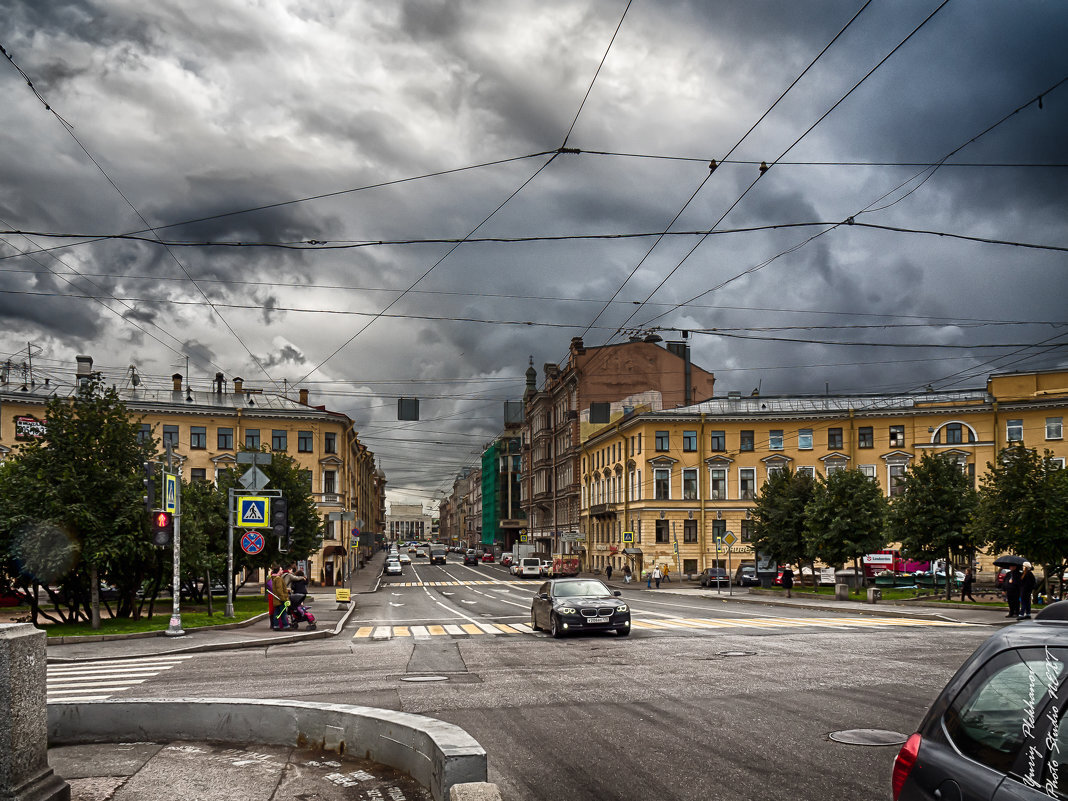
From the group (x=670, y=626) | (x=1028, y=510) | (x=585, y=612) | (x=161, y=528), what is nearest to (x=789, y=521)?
(x=1028, y=510)

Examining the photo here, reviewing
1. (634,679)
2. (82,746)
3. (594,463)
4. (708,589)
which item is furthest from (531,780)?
(594,463)

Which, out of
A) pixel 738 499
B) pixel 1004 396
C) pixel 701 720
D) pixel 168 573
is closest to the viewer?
pixel 701 720

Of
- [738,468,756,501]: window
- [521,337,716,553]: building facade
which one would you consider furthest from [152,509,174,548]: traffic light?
[738,468,756,501]: window

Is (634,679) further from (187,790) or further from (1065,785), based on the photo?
(1065,785)

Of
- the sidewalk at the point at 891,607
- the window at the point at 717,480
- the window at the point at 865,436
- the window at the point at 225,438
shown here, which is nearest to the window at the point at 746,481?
the window at the point at 717,480

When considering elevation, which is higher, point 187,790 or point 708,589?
point 187,790

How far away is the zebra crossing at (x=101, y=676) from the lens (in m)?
13.3

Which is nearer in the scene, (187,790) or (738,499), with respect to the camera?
(187,790)

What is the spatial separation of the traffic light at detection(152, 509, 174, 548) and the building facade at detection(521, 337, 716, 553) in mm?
42987

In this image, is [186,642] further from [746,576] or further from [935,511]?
[746,576]

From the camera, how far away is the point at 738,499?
68.6 metres

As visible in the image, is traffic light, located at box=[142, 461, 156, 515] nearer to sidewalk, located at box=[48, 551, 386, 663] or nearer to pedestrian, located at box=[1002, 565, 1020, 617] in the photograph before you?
sidewalk, located at box=[48, 551, 386, 663]

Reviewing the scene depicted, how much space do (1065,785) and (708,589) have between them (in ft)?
184

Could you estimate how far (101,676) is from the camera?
15578 millimetres
